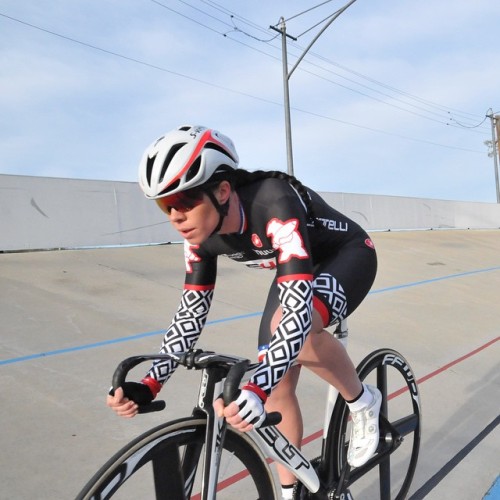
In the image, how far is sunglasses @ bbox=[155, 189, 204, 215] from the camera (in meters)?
1.50

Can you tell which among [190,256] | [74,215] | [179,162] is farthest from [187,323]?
[74,215]

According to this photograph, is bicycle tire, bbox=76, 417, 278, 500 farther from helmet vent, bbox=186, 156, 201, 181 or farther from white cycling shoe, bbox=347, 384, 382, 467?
helmet vent, bbox=186, 156, 201, 181

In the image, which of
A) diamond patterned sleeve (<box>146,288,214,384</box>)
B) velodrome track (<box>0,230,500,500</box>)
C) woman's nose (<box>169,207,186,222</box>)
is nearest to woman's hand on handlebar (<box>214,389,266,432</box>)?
diamond patterned sleeve (<box>146,288,214,384</box>)

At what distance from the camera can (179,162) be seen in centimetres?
146

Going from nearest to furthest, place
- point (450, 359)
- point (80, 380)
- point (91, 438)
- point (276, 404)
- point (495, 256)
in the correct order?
point (276, 404) < point (91, 438) < point (80, 380) < point (450, 359) < point (495, 256)

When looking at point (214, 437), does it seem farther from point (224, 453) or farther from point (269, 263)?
point (269, 263)

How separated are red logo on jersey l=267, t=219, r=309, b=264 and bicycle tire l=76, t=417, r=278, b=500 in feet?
1.71

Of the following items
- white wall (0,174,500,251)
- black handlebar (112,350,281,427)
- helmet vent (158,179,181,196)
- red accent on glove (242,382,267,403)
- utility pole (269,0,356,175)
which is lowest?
red accent on glove (242,382,267,403)

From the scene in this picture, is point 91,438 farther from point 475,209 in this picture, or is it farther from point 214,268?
point 475,209

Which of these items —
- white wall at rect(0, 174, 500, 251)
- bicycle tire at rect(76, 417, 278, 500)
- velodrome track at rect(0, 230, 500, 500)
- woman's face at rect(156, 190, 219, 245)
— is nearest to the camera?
bicycle tire at rect(76, 417, 278, 500)

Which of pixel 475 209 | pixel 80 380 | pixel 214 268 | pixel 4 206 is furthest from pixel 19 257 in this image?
pixel 475 209

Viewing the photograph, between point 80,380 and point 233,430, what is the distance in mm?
2332

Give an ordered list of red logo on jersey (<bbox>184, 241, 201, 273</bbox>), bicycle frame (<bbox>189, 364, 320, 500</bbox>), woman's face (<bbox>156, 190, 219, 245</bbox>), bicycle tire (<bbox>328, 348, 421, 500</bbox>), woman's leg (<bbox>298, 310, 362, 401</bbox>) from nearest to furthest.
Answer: bicycle frame (<bbox>189, 364, 320, 500</bbox>)
woman's face (<bbox>156, 190, 219, 245</bbox>)
woman's leg (<bbox>298, 310, 362, 401</bbox>)
red logo on jersey (<bbox>184, 241, 201, 273</bbox>)
bicycle tire (<bbox>328, 348, 421, 500</bbox>)

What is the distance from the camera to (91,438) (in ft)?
9.04
